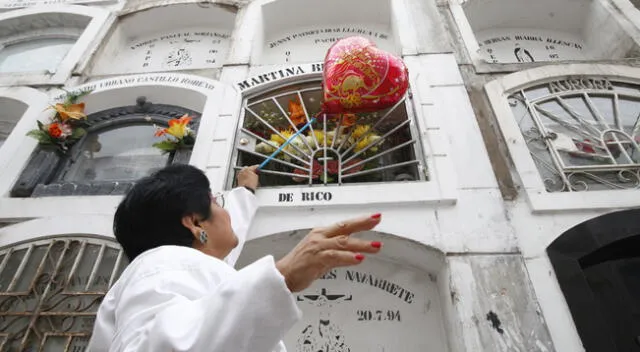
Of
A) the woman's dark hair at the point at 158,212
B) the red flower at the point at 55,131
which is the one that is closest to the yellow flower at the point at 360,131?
the woman's dark hair at the point at 158,212

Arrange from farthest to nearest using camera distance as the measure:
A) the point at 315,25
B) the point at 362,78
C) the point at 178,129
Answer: the point at 315,25, the point at 178,129, the point at 362,78

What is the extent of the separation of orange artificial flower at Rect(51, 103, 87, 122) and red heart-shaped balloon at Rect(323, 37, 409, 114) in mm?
3366

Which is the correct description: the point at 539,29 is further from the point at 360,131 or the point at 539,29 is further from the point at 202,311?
the point at 202,311

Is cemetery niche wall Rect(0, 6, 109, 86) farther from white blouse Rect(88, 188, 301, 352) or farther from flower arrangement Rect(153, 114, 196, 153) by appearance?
white blouse Rect(88, 188, 301, 352)

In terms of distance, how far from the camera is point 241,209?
3094mm

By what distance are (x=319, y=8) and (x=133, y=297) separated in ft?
18.9

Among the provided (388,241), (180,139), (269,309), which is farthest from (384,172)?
(269,309)

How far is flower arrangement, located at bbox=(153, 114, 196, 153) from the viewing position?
3.87 m

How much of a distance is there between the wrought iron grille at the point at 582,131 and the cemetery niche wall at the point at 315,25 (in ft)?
8.35

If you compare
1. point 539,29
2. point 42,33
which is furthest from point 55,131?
point 539,29

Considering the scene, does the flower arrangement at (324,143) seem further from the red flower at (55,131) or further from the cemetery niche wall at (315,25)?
the red flower at (55,131)

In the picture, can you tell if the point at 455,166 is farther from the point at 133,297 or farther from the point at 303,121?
the point at 133,297

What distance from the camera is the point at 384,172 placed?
3855 millimetres

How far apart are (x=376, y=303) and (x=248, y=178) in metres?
1.63
